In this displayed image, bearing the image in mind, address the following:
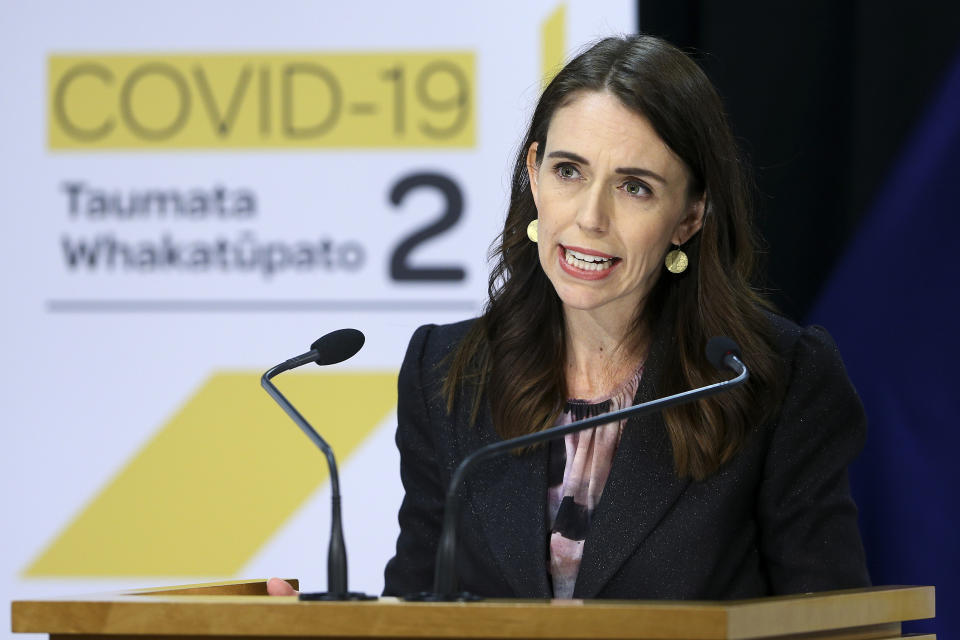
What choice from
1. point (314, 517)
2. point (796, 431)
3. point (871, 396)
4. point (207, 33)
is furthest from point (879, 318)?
point (207, 33)

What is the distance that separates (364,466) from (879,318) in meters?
1.33

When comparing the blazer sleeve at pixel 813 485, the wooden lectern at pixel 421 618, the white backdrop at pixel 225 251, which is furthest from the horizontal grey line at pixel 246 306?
the wooden lectern at pixel 421 618

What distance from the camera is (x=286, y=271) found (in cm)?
356

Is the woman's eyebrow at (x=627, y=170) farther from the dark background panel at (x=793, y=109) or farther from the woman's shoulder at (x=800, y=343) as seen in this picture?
the dark background panel at (x=793, y=109)

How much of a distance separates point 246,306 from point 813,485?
6.04 feet

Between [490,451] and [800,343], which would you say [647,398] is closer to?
[800,343]

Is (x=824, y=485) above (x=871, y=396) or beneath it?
above

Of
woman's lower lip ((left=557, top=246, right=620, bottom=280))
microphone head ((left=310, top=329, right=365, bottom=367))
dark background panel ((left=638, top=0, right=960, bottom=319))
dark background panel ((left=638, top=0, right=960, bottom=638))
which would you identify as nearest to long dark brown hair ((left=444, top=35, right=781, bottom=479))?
woman's lower lip ((left=557, top=246, right=620, bottom=280))

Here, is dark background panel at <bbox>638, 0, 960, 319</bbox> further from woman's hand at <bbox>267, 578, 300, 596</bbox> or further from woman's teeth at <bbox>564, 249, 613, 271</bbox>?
woman's hand at <bbox>267, 578, 300, 596</bbox>

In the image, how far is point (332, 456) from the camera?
1.65 m

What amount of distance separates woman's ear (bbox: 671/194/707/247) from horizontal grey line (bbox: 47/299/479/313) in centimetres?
123

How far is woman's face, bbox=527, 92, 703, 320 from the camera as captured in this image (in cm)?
216

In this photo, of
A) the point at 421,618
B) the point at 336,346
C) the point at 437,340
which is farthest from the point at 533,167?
the point at 421,618

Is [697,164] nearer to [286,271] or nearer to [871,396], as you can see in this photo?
[871,396]
